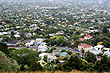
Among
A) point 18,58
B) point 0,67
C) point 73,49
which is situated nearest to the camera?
point 0,67

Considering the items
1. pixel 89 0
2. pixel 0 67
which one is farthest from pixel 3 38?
pixel 89 0

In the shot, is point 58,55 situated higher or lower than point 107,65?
lower

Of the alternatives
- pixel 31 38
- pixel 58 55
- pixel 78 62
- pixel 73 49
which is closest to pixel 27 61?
pixel 78 62

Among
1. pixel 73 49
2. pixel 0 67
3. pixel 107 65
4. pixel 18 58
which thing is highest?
pixel 0 67

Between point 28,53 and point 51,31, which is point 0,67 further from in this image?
point 51,31

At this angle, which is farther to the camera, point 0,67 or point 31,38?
point 31,38

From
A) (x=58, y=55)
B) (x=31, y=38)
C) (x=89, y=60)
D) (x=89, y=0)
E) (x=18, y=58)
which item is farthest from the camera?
(x=89, y=0)

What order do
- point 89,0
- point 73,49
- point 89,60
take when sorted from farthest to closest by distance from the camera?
point 89,0
point 73,49
point 89,60

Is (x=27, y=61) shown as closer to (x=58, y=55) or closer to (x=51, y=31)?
(x=58, y=55)

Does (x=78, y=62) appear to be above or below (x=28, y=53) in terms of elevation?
below
